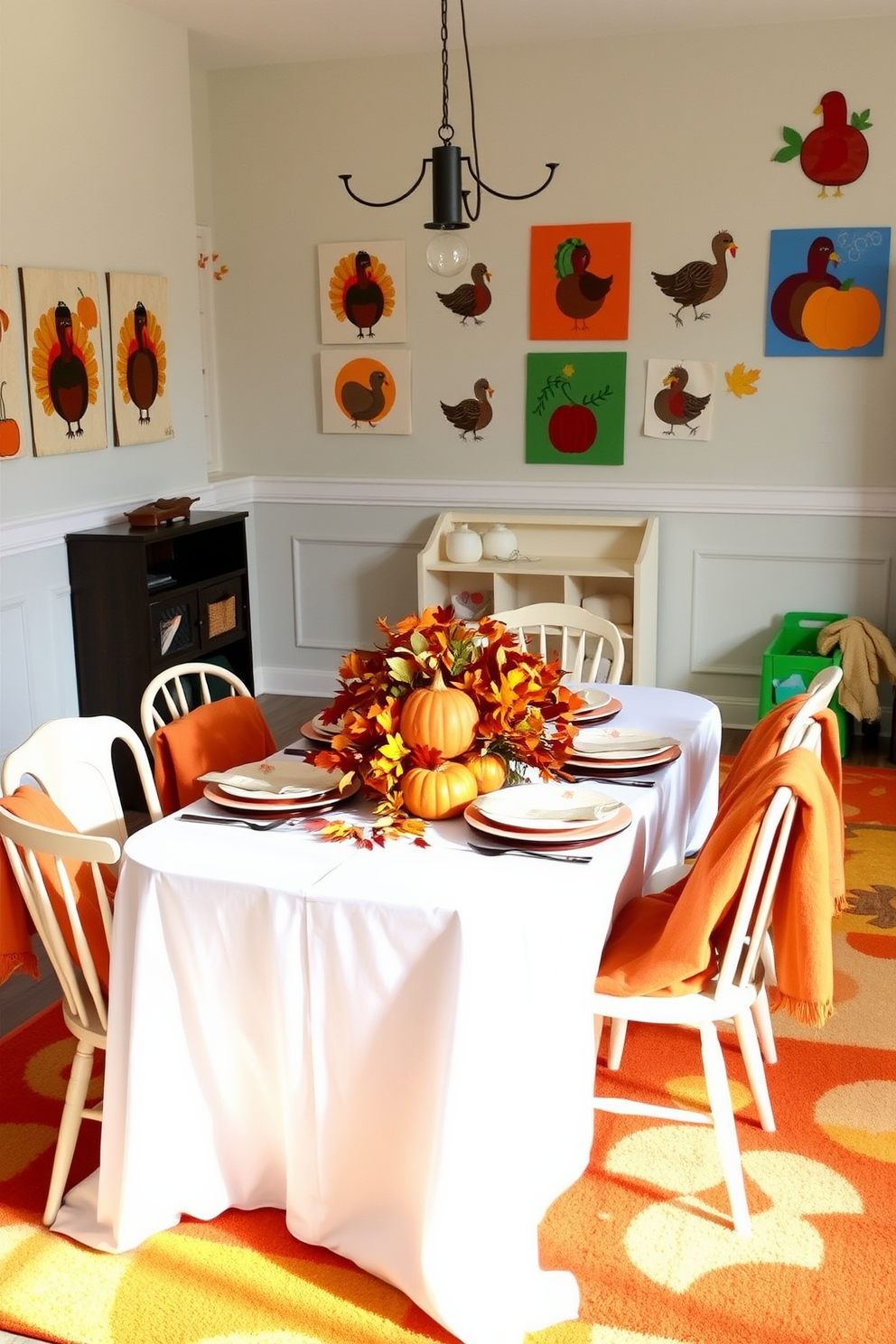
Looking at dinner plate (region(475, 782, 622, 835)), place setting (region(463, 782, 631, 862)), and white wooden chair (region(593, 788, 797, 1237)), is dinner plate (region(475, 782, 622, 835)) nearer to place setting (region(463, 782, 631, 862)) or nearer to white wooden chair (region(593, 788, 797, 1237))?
place setting (region(463, 782, 631, 862))

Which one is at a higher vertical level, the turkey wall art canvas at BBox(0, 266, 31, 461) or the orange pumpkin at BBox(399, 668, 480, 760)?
the turkey wall art canvas at BBox(0, 266, 31, 461)

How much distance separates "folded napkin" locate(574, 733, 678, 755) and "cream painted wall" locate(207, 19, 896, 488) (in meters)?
2.73

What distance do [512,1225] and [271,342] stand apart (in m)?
4.39

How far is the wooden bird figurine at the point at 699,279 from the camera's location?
4.91 m

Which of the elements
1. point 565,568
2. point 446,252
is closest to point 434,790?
point 446,252

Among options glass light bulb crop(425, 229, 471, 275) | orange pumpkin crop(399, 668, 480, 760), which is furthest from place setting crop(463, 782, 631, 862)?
glass light bulb crop(425, 229, 471, 275)

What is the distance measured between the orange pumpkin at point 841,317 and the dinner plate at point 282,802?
3.39 metres

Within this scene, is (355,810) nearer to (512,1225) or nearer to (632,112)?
(512,1225)

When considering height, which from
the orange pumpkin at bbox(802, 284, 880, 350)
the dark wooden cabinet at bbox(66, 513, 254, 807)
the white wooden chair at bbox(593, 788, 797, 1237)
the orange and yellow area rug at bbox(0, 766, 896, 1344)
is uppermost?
the orange pumpkin at bbox(802, 284, 880, 350)

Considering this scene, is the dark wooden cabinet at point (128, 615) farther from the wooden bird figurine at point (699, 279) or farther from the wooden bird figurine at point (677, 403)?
the wooden bird figurine at point (699, 279)

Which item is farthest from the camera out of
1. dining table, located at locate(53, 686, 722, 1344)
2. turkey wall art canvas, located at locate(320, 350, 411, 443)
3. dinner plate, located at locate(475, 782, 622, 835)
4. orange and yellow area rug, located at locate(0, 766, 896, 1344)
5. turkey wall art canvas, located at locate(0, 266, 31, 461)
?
turkey wall art canvas, located at locate(320, 350, 411, 443)

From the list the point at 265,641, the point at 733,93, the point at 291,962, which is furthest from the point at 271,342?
the point at 291,962

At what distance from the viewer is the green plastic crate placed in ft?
15.6

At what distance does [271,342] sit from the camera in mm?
5570
